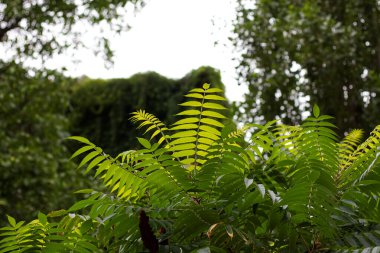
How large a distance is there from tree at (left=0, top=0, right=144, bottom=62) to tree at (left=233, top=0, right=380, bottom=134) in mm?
2309

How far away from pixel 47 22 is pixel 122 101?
16.7 ft

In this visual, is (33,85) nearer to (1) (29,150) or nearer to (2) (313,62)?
(1) (29,150)

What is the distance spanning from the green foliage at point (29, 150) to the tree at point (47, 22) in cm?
34

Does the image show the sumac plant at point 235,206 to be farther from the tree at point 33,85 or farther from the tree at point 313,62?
the tree at point 33,85

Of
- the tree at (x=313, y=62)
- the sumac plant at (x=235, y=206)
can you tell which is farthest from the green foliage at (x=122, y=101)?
the sumac plant at (x=235, y=206)

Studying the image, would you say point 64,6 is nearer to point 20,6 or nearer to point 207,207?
point 20,6

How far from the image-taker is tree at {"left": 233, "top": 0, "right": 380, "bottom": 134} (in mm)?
6637

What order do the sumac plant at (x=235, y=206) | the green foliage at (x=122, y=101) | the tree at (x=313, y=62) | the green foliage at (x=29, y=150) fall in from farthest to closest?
the green foliage at (x=122, y=101)
the green foliage at (x=29, y=150)
the tree at (x=313, y=62)
the sumac plant at (x=235, y=206)

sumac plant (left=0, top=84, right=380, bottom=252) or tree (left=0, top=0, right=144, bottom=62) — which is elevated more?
tree (left=0, top=0, right=144, bottom=62)

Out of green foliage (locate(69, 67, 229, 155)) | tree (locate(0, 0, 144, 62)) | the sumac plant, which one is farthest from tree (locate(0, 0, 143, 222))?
the sumac plant

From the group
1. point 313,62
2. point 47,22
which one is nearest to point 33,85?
point 47,22

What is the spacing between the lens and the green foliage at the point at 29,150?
26.6 ft

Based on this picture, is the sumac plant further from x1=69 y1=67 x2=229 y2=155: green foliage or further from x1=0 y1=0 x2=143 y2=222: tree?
x1=69 y1=67 x2=229 y2=155: green foliage

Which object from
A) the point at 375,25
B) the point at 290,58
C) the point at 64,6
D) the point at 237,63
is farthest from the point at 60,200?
the point at 375,25
